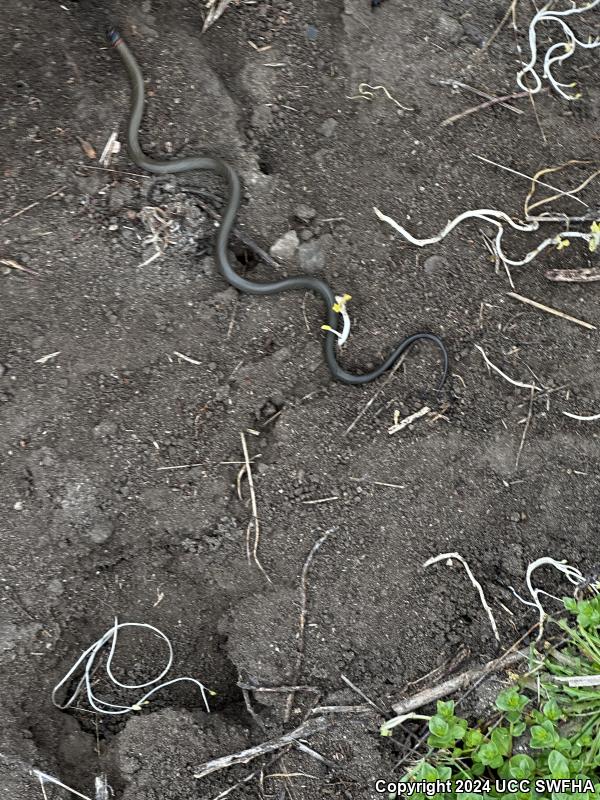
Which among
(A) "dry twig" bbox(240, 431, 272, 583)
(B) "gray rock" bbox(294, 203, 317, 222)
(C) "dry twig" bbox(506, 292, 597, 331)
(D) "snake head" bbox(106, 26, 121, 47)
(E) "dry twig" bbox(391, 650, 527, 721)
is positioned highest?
(D) "snake head" bbox(106, 26, 121, 47)

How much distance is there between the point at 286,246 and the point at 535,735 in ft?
8.59

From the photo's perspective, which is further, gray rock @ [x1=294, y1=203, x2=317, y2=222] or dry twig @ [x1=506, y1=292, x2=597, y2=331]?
dry twig @ [x1=506, y1=292, x2=597, y2=331]

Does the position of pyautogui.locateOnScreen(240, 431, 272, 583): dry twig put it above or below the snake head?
below

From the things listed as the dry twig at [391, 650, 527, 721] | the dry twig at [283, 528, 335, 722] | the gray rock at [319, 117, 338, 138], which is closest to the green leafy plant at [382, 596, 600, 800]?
the dry twig at [391, 650, 527, 721]

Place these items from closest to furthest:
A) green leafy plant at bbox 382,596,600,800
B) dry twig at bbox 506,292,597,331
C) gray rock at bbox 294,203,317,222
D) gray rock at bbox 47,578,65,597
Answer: green leafy plant at bbox 382,596,600,800, gray rock at bbox 47,578,65,597, gray rock at bbox 294,203,317,222, dry twig at bbox 506,292,597,331

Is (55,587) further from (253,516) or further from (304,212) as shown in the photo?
(304,212)

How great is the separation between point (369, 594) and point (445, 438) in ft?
A: 2.85

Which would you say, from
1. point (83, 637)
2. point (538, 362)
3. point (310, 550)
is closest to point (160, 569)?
point (83, 637)

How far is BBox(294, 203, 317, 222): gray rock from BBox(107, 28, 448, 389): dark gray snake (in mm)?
300

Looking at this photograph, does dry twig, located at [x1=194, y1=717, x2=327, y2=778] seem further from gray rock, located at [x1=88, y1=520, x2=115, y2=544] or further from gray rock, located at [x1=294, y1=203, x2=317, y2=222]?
gray rock, located at [x1=294, y1=203, x2=317, y2=222]

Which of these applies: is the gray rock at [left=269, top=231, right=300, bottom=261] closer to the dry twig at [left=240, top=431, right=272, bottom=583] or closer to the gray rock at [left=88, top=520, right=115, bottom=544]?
the dry twig at [left=240, top=431, right=272, bottom=583]

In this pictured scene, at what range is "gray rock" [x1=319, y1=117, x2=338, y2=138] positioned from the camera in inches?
141

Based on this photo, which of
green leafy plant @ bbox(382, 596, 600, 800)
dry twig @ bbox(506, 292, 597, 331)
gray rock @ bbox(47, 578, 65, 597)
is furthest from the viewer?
dry twig @ bbox(506, 292, 597, 331)

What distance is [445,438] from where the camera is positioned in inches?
140
